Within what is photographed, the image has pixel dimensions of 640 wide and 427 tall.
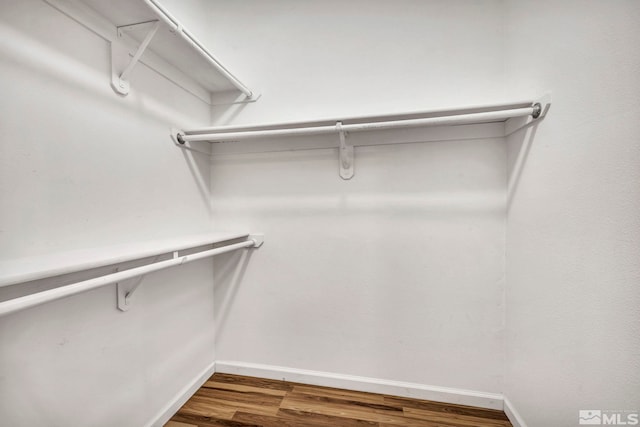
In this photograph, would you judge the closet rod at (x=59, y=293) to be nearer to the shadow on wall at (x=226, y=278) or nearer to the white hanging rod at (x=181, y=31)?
the shadow on wall at (x=226, y=278)

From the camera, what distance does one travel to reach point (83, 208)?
0.83m

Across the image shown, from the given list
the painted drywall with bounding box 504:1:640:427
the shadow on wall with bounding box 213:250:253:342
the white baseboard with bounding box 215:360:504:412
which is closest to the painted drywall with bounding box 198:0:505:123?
the painted drywall with bounding box 504:1:640:427

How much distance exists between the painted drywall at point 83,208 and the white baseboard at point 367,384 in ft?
1.19

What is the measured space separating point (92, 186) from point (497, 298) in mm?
1712

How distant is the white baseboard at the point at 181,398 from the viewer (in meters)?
1.11

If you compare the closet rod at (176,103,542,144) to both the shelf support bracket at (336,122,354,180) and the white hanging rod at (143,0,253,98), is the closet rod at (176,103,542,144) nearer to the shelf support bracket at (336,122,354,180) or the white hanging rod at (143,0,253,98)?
the shelf support bracket at (336,122,354,180)

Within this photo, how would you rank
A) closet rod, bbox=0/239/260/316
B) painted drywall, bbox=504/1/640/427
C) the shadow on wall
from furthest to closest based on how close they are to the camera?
the shadow on wall, painted drywall, bbox=504/1/640/427, closet rod, bbox=0/239/260/316

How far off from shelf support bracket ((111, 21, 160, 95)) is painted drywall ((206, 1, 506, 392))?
552 millimetres

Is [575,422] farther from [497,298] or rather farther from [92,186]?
[92,186]

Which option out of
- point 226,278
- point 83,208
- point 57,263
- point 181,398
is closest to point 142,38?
point 83,208

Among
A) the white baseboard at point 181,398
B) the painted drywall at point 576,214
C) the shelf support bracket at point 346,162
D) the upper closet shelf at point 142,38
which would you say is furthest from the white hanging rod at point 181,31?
the white baseboard at point 181,398

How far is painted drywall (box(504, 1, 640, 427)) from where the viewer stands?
0.64m

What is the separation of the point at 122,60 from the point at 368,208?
46.4 inches

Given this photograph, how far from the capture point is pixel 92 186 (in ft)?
2.79
